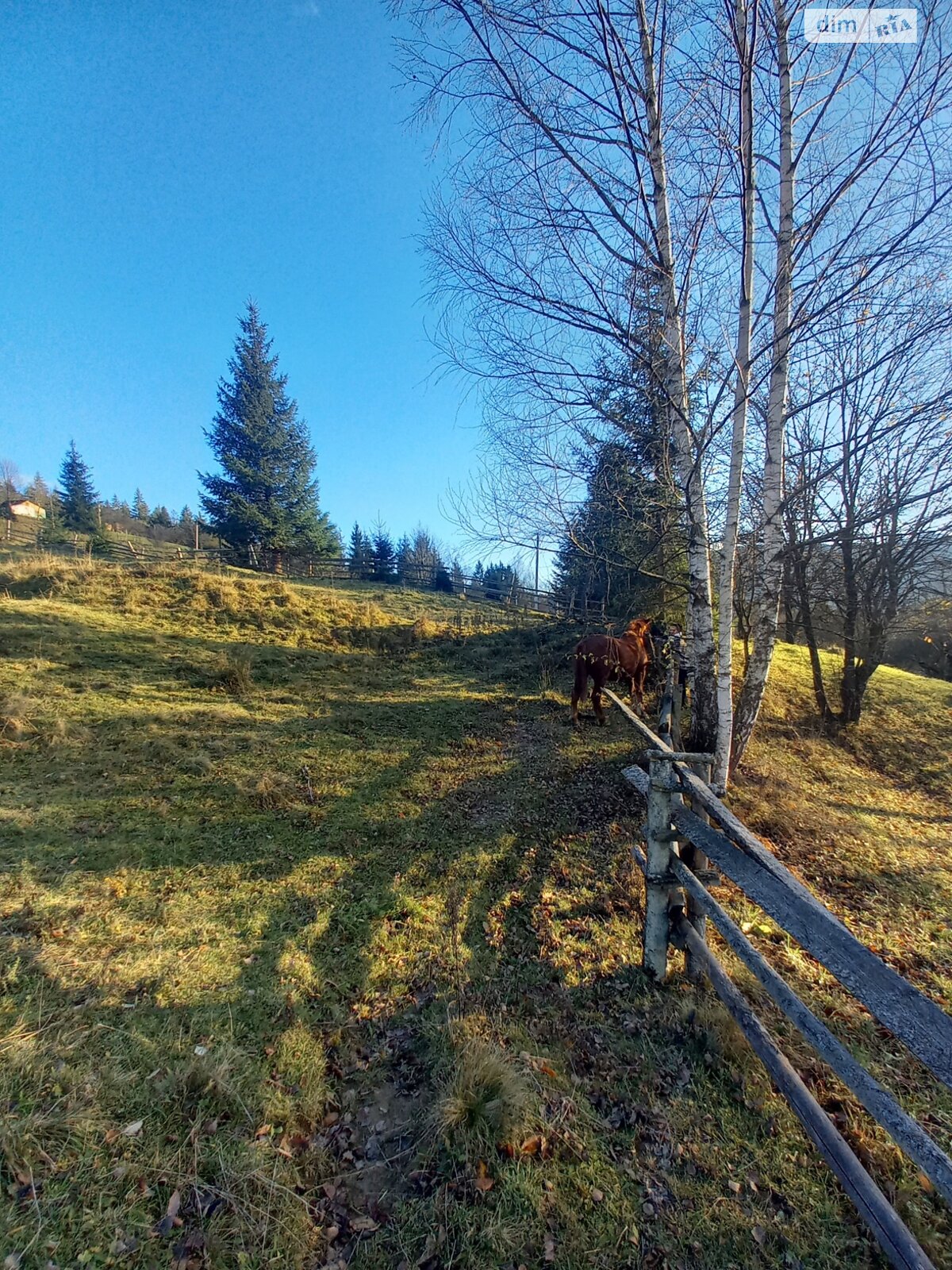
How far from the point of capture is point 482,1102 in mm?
2391

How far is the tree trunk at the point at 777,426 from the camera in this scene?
389 centimetres

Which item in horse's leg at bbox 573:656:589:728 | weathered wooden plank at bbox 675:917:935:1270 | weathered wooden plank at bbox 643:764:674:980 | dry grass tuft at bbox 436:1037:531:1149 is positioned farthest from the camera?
horse's leg at bbox 573:656:589:728

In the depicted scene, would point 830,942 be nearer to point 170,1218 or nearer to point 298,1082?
point 298,1082

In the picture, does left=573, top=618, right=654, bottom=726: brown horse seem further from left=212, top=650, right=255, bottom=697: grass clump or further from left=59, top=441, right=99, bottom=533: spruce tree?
left=59, top=441, right=99, bottom=533: spruce tree

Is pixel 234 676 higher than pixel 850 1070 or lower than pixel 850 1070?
higher

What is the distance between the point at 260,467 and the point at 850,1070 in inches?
1189

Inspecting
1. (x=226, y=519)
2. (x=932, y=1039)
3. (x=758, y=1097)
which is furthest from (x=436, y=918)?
(x=226, y=519)

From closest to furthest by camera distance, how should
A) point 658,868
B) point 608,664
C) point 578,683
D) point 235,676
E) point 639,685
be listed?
point 658,868 < point 608,664 < point 578,683 < point 235,676 < point 639,685

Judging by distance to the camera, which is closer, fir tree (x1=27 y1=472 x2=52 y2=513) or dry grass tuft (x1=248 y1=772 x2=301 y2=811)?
dry grass tuft (x1=248 y1=772 x2=301 y2=811)

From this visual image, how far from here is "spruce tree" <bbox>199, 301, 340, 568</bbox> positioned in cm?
2553

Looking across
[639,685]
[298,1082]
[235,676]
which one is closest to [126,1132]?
[298,1082]

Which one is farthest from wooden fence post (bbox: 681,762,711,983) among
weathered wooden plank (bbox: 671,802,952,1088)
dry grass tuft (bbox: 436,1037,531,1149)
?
dry grass tuft (bbox: 436,1037,531,1149)

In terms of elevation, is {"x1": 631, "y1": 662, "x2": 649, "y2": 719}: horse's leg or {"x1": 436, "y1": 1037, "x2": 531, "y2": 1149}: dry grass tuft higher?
{"x1": 631, "y1": 662, "x2": 649, "y2": 719}: horse's leg

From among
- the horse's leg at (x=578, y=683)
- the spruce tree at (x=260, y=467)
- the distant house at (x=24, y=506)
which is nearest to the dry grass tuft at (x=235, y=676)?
the horse's leg at (x=578, y=683)
